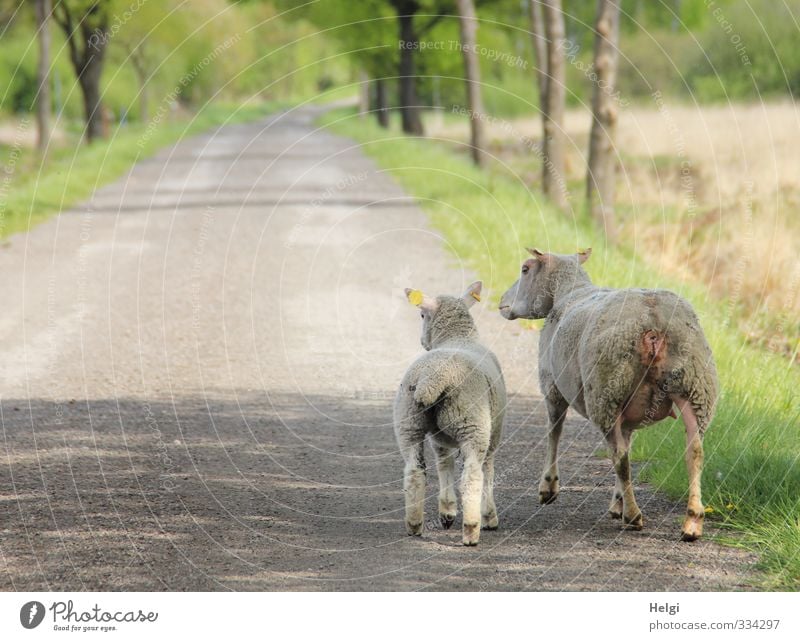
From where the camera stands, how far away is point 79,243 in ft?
68.3

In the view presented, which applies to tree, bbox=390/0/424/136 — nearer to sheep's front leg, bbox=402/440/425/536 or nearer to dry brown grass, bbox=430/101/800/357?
dry brown grass, bbox=430/101/800/357

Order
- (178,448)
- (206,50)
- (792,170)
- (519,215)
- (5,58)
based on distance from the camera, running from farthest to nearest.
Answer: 1. (5,58)
2. (206,50)
3. (792,170)
4. (519,215)
5. (178,448)

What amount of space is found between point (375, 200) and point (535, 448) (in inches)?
639

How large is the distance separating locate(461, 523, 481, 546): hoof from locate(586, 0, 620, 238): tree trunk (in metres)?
12.4

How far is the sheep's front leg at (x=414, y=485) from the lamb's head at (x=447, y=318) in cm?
104

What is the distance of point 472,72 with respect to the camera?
29.9 m

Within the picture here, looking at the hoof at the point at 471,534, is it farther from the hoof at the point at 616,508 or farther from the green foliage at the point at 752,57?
the green foliage at the point at 752,57

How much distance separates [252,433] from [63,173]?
2303cm

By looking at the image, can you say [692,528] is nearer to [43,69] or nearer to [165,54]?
[43,69]

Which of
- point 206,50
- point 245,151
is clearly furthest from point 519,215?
point 206,50

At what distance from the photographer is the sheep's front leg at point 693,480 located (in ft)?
22.4

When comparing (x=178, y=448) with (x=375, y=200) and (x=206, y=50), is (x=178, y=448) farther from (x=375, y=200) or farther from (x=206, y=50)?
(x=206, y=50)

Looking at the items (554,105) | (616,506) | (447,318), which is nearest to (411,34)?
(554,105)
